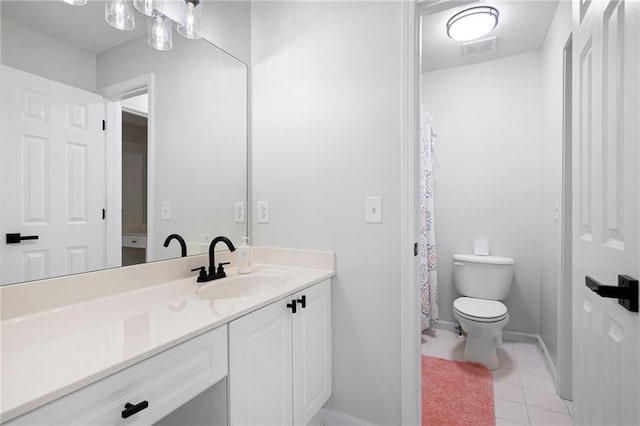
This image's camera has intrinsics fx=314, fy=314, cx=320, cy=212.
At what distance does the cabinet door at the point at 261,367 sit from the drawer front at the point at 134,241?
63 cm

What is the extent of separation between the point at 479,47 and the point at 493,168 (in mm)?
973

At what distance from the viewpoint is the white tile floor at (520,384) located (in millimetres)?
1686

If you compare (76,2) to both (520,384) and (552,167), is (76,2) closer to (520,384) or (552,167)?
(552,167)

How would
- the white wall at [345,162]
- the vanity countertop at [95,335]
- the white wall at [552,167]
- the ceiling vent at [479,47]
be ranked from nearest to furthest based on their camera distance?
the vanity countertop at [95,335]
the white wall at [345,162]
the white wall at [552,167]
the ceiling vent at [479,47]

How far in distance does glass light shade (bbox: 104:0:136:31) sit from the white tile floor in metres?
2.54

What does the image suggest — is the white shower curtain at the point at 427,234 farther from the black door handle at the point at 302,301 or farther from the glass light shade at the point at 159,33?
the glass light shade at the point at 159,33

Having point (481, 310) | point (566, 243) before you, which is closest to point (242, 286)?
point (481, 310)

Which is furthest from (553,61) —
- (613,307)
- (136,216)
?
(136,216)

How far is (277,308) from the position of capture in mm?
1185

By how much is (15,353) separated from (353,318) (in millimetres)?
1214

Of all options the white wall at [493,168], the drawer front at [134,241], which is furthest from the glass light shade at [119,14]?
the white wall at [493,168]

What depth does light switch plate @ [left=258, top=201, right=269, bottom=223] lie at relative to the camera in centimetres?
180

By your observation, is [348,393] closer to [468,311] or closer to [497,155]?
[468,311]

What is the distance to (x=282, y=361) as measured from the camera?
3.95 ft
